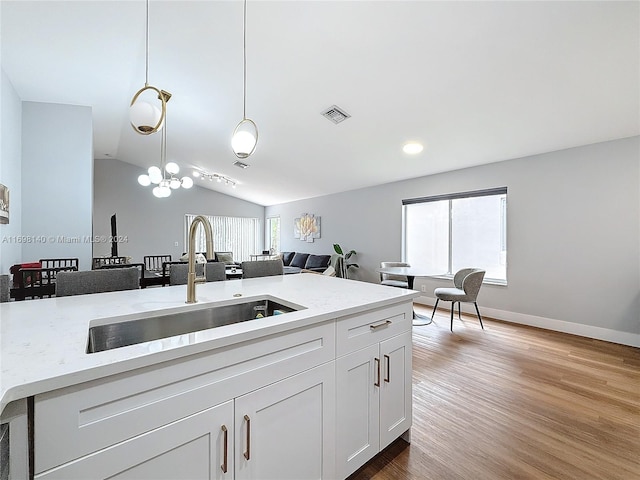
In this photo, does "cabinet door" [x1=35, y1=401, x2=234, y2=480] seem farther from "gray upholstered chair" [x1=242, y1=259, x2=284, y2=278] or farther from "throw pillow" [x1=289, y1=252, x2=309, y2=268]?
"throw pillow" [x1=289, y1=252, x2=309, y2=268]

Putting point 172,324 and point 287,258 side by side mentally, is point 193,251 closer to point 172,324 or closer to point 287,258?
point 172,324

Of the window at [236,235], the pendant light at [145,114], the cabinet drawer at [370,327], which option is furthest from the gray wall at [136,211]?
the cabinet drawer at [370,327]

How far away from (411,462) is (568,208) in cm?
370

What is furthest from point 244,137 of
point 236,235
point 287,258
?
point 236,235

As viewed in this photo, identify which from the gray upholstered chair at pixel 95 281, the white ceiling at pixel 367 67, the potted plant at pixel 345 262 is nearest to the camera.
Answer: the gray upholstered chair at pixel 95 281

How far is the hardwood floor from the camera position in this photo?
1514mm

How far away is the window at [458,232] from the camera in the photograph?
424 centimetres

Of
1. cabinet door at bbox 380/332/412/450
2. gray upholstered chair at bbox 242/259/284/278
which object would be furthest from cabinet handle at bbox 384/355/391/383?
gray upholstered chair at bbox 242/259/284/278

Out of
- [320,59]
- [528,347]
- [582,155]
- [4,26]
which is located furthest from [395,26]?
[528,347]

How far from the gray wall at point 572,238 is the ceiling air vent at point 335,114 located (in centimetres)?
226

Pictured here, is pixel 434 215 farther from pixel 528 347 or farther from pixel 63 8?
pixel 63 8

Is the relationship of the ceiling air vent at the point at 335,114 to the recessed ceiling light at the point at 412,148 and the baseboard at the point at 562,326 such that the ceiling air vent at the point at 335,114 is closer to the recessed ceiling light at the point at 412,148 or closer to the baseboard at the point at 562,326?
the recessed ceiling light at the point at 412,148

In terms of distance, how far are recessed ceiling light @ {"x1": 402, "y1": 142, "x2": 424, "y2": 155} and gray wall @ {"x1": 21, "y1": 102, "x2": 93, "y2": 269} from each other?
448 centimetres

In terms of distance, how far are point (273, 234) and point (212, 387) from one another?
28.5 feet
